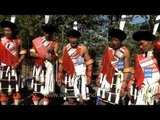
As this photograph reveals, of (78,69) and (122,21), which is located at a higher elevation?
(122,21)

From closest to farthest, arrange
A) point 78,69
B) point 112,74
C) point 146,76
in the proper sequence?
1. point 146,76
2. point 112,74
3. point 78,69

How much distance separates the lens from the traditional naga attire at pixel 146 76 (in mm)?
6117

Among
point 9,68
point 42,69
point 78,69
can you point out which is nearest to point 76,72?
point 78,69

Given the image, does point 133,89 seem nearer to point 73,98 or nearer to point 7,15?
point 73,98

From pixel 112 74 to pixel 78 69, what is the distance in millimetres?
454

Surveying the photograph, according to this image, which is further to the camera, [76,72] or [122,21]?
[76,72]

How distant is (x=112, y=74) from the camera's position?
6344 millimetres

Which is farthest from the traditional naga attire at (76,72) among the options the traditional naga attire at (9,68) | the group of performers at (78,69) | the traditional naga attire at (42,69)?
the traditional naga attire at (9,68)

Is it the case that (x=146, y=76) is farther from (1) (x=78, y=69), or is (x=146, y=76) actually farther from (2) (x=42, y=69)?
(2) (x=42, y=69)

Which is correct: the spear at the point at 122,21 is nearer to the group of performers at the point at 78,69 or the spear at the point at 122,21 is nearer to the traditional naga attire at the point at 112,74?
the group of performers at the point at 78,69

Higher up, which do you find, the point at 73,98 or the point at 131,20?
the point at 131,20
